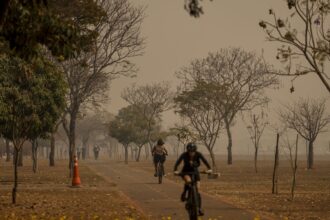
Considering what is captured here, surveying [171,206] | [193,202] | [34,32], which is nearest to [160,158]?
[171,206]

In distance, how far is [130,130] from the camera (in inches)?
3376

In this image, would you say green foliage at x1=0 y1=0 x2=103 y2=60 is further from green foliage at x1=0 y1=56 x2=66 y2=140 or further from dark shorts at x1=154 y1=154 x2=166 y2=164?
dark shorts at x1=154 y1=154 x2=166 y2=164

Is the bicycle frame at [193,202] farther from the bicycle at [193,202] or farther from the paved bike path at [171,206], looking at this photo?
the paved bike path at [171,206]

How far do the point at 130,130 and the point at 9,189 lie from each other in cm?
6001

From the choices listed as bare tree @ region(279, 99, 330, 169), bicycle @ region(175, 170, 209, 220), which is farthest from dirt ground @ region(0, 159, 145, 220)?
bare tree @ region(279, 99, 330, 169)

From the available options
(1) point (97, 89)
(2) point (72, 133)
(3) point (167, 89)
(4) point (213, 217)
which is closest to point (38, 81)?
(2) point (72, 133)

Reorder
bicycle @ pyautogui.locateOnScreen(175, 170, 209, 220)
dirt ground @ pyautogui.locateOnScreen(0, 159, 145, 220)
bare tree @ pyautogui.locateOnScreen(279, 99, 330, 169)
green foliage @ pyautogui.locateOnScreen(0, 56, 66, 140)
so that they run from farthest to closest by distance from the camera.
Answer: bare tree @ pyautogui.locateOnScreen(279, 99, 330, 169) → green foliage @ pyautogui.locateOnScreen(0, 56, 66, 140) → dirt ground @ pyautogui.locateOnScreen(0, 159, 145, 220) → bicycle @ pyautogui.locateOnScreen(175, 170, 209, 220)

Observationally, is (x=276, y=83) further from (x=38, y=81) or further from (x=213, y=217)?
(x=213, y=217)

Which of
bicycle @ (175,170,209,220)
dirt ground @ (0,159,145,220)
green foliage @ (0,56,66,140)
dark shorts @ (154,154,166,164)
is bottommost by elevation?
dirt ground @ (0,159,145,220)

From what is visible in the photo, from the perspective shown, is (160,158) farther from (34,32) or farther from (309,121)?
(309,121)

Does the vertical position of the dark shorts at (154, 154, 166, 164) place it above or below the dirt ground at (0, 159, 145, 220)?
above

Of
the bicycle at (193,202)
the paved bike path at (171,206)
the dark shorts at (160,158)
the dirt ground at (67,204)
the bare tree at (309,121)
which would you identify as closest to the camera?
the bicycle at (193,202)

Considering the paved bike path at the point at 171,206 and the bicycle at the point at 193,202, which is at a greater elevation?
the bicycle at the point at 193,202

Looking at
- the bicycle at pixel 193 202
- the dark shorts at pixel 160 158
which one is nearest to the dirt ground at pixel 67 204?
the bicycle at pixel 193 202
